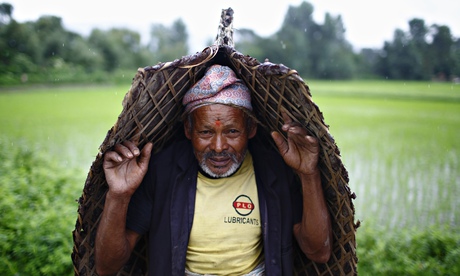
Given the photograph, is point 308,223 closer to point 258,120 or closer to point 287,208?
point 287,208

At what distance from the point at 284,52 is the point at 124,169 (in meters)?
18.9

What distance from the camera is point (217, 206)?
1.89m

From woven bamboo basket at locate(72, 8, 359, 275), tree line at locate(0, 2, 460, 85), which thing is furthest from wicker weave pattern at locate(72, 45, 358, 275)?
tree line at locate(0, 2, 460, 85)

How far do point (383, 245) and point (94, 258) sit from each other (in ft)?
8.78

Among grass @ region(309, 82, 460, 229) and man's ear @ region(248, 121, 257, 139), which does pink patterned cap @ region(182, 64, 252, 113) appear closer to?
man's ear @ region(248, 121, 257, 139)

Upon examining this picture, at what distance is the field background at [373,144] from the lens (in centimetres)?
539

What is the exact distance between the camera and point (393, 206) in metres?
5.83

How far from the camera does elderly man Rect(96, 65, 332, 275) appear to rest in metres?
1.81

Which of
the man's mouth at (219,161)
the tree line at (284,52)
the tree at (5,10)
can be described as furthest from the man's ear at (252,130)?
the tree at (5,10)

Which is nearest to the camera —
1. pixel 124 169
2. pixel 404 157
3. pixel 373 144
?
pixel 124 169

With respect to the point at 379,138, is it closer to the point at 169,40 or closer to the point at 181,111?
the point at 181,111

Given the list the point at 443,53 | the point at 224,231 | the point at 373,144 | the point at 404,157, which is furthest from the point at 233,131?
the point at 373,144

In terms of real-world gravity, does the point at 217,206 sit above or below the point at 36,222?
above

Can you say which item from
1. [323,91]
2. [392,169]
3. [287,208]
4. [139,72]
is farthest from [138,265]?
[323,91]
